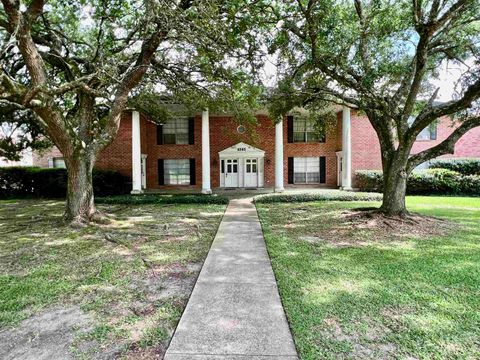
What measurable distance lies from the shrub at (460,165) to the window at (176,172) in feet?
50.0

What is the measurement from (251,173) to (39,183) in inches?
489

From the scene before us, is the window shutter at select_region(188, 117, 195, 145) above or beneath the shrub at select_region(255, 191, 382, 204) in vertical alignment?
above

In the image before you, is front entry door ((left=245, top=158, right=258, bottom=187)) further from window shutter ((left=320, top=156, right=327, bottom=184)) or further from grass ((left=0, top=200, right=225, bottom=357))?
grass ((left=0, top=200, right=225, bottom=357))

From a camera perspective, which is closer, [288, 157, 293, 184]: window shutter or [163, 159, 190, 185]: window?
[288, 157, 293, 184]: window shutter

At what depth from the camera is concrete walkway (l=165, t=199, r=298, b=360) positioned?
2.77m

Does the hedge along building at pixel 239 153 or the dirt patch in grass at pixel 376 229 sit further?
the hedge along building at pixel 239 153

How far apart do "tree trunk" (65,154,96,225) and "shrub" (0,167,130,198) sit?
8570 millimetres

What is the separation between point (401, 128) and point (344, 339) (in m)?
7.05

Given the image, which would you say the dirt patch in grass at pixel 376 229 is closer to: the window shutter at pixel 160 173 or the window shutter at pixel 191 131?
the window shutter at pixel 191 131

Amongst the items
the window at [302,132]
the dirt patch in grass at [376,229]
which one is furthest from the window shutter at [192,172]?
the dirt patch in grass at [376,229]

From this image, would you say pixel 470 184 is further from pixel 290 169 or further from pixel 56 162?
pixel 56 162

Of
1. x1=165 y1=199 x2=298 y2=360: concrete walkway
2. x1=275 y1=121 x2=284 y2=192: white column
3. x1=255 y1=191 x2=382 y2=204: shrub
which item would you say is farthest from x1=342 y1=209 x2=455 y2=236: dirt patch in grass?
x1=275 y1=121 x2=284 y2=192: white column

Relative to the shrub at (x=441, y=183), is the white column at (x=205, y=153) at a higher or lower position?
higher

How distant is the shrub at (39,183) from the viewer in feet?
56.7
